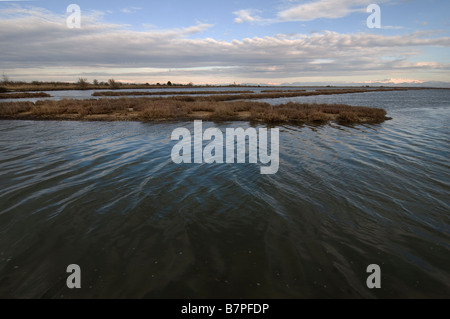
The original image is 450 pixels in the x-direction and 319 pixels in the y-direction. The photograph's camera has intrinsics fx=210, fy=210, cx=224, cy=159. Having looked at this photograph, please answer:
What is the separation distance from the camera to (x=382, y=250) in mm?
4207

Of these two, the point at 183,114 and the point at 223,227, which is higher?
the point at 183,114

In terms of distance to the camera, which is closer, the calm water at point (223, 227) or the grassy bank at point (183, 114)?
the calm water at point (223, 227)

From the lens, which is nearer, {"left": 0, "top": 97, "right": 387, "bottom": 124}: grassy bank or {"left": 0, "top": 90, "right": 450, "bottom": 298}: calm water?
{"left": 0, "top": 90, "right": 450, "bottom": 298}: calm water

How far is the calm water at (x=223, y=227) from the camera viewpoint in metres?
3.48

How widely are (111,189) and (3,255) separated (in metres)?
2.84

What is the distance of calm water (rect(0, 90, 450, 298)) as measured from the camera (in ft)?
11.4

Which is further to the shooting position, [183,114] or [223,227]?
[183,114]

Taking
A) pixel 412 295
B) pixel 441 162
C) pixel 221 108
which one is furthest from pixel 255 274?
pixel 221 108

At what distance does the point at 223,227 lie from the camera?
4.88 metres

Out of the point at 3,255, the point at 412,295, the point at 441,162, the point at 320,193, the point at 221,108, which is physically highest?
the point at 221,108

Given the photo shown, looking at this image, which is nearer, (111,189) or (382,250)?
(382,250)

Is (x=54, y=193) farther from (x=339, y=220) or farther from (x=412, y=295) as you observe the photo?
(x=412, y=295)

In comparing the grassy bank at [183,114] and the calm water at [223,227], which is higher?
the grassy bank at [183,114]

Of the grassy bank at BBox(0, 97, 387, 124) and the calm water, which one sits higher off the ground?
the grassy bank at BBox(0, 97, 387, 124)
